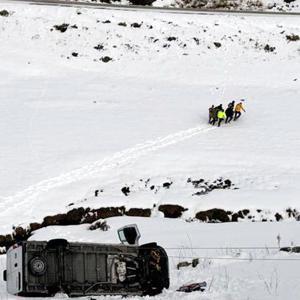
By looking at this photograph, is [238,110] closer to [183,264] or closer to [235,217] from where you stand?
[235,217]

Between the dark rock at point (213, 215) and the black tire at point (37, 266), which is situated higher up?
the dark rock at point (213, 215)

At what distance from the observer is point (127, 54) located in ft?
99.3

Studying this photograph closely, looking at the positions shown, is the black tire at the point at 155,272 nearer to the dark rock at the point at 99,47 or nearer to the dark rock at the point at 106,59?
the dark rock at the point at 106,59

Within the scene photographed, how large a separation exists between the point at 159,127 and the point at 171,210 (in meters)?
6.43

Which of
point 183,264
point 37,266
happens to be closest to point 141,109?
point 183,264

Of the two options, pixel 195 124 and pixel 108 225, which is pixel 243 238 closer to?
pixel 108 225

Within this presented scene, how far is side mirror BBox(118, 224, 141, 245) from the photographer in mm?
10773

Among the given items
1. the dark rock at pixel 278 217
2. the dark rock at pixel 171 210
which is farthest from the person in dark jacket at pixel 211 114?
the dark rock at pixel 278 217

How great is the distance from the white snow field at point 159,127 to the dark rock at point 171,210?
0.68ft

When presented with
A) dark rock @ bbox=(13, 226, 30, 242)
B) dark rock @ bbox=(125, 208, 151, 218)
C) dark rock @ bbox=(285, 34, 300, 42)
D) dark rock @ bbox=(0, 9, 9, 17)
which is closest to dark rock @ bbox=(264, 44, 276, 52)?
dark rock @ bbox=(285, 34, 300, 42)

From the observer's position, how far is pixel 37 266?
959 centimetres

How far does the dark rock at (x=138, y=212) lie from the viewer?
57.1ft

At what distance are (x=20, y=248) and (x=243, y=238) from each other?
611cm

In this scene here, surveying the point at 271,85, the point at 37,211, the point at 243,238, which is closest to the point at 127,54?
the point at 271,85
